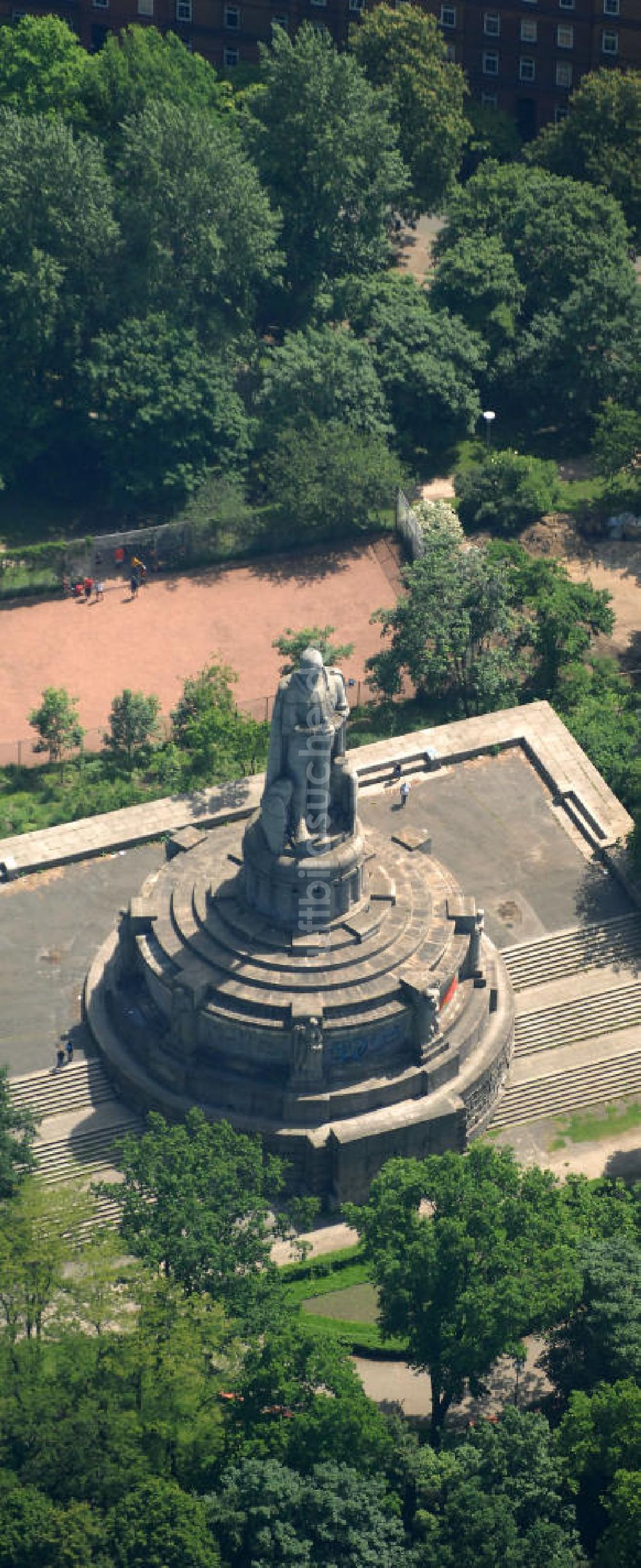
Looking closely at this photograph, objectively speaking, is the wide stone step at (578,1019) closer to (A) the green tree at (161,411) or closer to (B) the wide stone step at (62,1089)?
(B) the wide stone step at (62,1089)

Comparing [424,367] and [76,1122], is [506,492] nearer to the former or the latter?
[424,367]

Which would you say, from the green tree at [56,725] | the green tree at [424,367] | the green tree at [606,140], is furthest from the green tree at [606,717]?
the green tree at [606,140]

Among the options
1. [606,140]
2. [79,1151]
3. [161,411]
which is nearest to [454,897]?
[79,1151]

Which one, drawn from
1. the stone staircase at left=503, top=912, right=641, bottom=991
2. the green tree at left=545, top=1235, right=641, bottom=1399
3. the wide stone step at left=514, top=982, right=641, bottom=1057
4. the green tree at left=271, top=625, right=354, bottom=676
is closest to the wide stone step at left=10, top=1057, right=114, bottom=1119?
the wide stone step at left=514, top=982, right=641, bottom=1057

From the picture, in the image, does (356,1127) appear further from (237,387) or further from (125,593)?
(237,387)

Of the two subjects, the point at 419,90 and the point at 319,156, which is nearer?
the point at 319,156

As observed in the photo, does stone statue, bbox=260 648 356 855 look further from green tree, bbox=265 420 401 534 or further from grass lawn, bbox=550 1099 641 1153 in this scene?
green tree, bbox=265 420 401 534

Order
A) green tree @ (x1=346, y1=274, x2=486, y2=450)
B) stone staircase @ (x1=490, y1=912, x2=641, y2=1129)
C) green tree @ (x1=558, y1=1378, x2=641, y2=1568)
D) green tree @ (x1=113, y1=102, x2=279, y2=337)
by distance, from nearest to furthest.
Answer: green tree @ (x1=558, y1=1378, x2=641, y2=1568)
stone staircase @ (x1=490, y1=912, x2=641, y2=1129)
green tree @ (x1=113, y1=102, x2=279, y2=337)
green tree @ (x1=346, y1=274, x2=486, y2=450)
